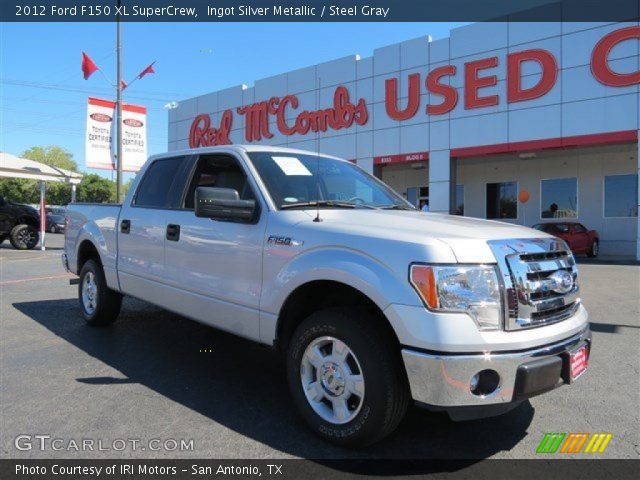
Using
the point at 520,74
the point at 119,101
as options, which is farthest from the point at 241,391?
the point at 119,101

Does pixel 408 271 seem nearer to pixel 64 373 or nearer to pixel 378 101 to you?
pixel 64 373

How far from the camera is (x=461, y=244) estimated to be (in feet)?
9.37

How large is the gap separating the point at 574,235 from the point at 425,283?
58.4 ft

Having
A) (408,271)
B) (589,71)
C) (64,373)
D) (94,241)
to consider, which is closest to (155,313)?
(94,241)

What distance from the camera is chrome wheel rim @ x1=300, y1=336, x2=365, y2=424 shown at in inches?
121

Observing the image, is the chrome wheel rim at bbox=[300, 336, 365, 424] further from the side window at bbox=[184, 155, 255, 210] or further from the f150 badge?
the side window at bbox=[184, 155, 255, 210]

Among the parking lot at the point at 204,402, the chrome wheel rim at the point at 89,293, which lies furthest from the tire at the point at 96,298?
the parking lot at the point at 204,402

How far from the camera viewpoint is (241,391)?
4.14 m

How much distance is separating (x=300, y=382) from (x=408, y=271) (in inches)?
42.5

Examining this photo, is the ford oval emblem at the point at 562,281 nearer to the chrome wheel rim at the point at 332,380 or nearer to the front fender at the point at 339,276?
the front fender at the point at 339,276

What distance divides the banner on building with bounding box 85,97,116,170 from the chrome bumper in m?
21.6

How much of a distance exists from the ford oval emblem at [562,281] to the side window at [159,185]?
329 cm

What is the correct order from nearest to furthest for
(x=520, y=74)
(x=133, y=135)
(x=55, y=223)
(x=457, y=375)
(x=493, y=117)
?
1. (x=457, y=375)
2. (x=520, y=74)
3. (x=493, y=117)
4. (x=133, y=135)
5. (x=55, y=223)

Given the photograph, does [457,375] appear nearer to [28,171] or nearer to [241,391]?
[241,391]
